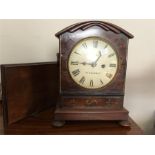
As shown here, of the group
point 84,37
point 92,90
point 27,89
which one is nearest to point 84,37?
point 84,37

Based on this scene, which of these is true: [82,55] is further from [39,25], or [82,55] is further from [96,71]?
[39,25]

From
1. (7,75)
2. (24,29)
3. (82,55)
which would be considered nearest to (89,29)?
(82,55)

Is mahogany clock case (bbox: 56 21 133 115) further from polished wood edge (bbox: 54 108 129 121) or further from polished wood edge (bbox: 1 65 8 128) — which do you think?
polished wood edge (bbox: 1 65 8 128)

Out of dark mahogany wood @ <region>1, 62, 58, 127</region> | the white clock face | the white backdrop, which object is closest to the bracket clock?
the white clock face

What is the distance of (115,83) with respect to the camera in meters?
0.76

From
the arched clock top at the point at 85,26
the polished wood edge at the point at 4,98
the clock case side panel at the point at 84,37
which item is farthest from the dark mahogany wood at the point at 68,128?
the arched clock top at the point at 85,26

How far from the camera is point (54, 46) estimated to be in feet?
3.63

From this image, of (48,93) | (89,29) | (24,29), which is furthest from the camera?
(24,29)

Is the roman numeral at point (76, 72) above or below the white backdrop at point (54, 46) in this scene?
below

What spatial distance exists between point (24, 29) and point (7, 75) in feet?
1.41

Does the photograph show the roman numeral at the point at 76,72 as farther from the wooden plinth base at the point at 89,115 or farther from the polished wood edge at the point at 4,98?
the polished wood edge at the point at 4,98

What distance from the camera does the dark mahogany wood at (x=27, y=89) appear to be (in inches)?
29.2

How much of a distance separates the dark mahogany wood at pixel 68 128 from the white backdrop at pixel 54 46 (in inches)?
15.5

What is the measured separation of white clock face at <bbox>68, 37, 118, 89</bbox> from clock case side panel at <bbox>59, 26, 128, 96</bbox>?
15 mm
